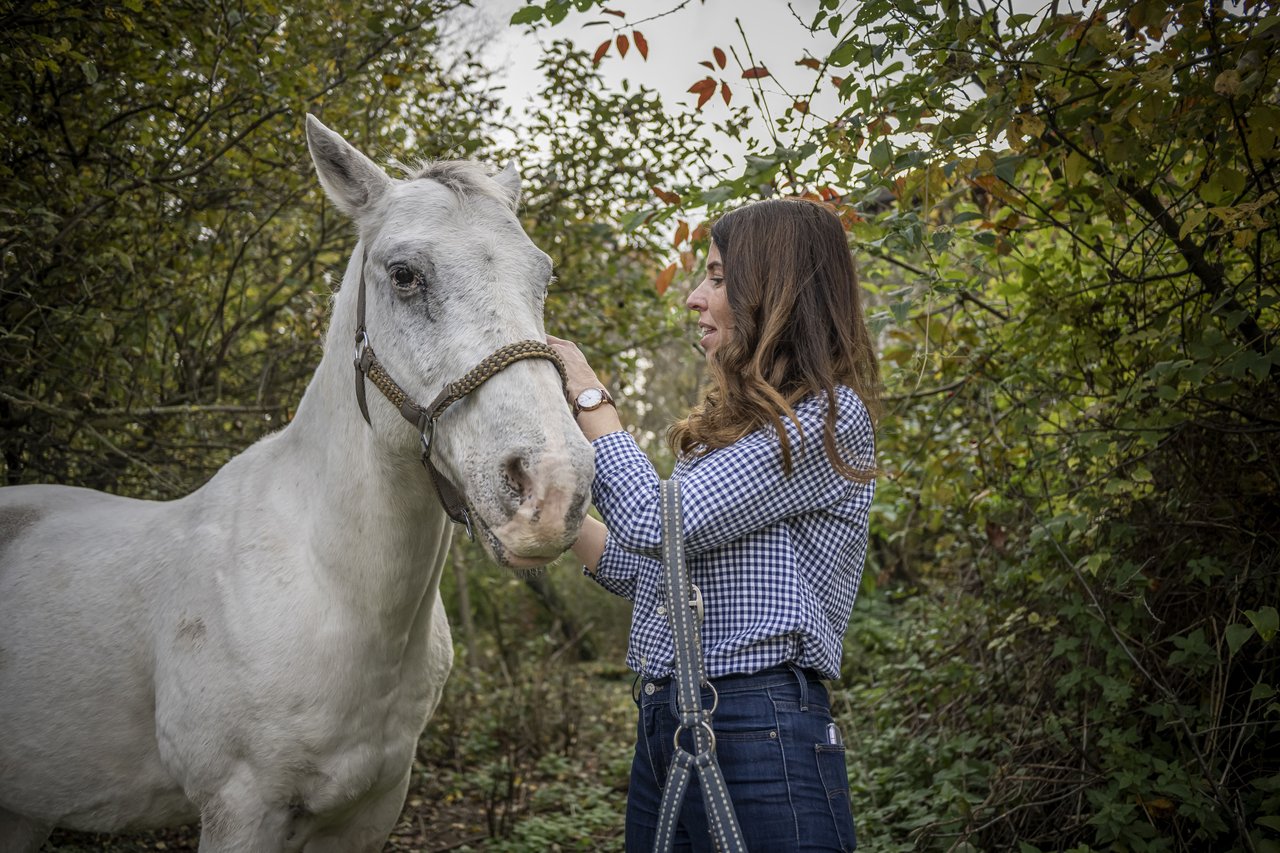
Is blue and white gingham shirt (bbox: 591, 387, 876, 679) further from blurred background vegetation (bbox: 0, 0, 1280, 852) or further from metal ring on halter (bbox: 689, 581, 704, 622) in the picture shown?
blurred background vegetation (bbox: 0, 0, 1280, 852)

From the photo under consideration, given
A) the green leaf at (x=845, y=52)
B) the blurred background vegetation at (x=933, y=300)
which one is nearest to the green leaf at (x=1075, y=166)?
the blurred background vegetation at (x=933, y=300)

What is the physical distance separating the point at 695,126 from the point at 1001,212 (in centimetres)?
190

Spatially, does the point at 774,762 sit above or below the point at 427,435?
below

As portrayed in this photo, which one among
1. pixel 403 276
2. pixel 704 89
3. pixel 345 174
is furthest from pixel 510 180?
pixel 704 89

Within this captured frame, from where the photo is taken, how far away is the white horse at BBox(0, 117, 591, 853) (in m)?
1.75

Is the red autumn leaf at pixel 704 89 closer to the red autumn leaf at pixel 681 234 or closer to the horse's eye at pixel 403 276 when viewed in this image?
the red autumn leaf at pixel 681 234

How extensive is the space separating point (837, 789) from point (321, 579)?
1.34 metres

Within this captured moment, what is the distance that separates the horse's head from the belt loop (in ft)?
1.74

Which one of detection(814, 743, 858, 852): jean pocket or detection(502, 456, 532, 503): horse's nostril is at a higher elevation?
detection(502, 456, 532, 503): horse's nostril

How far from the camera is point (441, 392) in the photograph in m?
1.76

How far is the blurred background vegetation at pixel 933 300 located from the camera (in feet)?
8.26

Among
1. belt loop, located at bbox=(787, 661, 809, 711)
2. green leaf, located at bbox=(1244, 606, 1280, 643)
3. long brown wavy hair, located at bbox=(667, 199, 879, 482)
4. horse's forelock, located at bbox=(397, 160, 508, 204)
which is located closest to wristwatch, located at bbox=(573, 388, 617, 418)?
long brown wavy hair, located at bbox=(667, 199, 879, 482)

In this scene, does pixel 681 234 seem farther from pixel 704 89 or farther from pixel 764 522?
pixel 764 522

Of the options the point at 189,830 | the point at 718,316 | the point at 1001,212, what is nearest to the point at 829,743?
the point at 718,316
